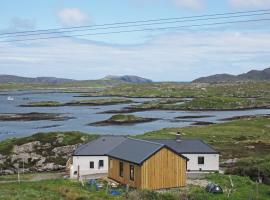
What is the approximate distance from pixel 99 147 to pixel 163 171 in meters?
15.4

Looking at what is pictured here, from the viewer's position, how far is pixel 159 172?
42031mm

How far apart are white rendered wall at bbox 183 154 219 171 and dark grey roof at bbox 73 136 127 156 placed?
811 cm

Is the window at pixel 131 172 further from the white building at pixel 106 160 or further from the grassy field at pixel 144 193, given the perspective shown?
the white building at pixel 106 160

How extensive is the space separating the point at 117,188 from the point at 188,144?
639 inches

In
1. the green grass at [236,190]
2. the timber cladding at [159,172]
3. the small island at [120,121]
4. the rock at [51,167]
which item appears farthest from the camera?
the small island at [120,121]

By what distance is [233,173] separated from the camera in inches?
1997

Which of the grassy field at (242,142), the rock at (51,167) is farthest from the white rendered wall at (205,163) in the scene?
the rock at (51,167)

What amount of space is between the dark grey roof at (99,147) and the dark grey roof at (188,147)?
5.59 meters

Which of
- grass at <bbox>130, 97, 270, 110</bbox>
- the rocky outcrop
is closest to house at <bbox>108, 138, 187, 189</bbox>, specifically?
the rocky outcrop

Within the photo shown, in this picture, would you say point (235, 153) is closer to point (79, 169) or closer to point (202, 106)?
point (79, 169)

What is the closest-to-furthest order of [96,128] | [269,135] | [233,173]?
[233,173] → [269,135] → [96,128]

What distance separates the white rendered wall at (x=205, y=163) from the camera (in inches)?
2115

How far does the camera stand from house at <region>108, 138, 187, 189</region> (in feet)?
136

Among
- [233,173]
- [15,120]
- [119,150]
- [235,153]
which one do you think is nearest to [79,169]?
[119,150]
